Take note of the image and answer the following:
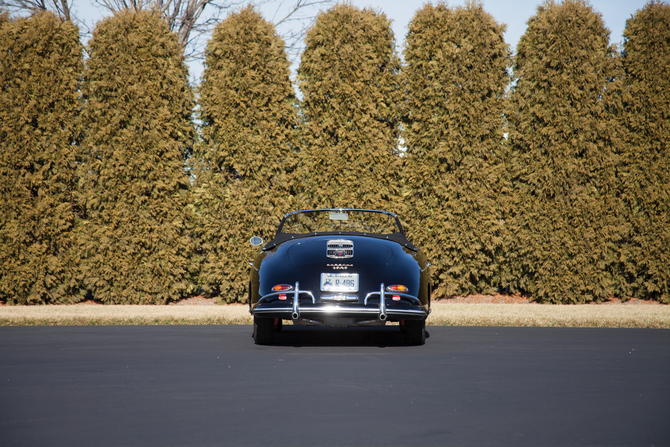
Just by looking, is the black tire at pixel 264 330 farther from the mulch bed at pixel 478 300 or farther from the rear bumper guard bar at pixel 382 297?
the mulch bed at pixel 478 300

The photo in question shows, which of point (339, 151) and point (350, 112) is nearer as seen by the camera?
point (339, 151)

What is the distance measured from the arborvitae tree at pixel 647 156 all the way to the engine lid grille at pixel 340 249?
29.2 feet

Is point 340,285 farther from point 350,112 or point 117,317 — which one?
point 350,112

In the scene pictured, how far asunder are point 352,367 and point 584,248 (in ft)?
31.7

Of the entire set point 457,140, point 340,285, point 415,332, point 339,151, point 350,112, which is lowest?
point 415,332

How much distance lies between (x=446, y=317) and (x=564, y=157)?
5.72m

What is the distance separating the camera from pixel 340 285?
7.19 meters

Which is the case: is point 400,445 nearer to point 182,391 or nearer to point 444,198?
point 182,391

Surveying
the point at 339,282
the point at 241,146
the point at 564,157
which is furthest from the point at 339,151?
the point at 339,282

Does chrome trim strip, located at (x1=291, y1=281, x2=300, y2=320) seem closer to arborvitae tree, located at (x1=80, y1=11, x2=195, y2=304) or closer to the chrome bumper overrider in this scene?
the chrome bumper overrider

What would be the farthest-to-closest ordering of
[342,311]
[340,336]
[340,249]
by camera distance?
[340,336]
[340,249]
[342,311]

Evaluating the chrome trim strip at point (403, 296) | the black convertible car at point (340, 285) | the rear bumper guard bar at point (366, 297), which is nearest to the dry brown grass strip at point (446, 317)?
the black convertible car at point (340, 285)

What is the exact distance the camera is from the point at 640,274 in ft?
47.4

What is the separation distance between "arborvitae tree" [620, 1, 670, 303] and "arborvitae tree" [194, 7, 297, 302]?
23.7 ft
